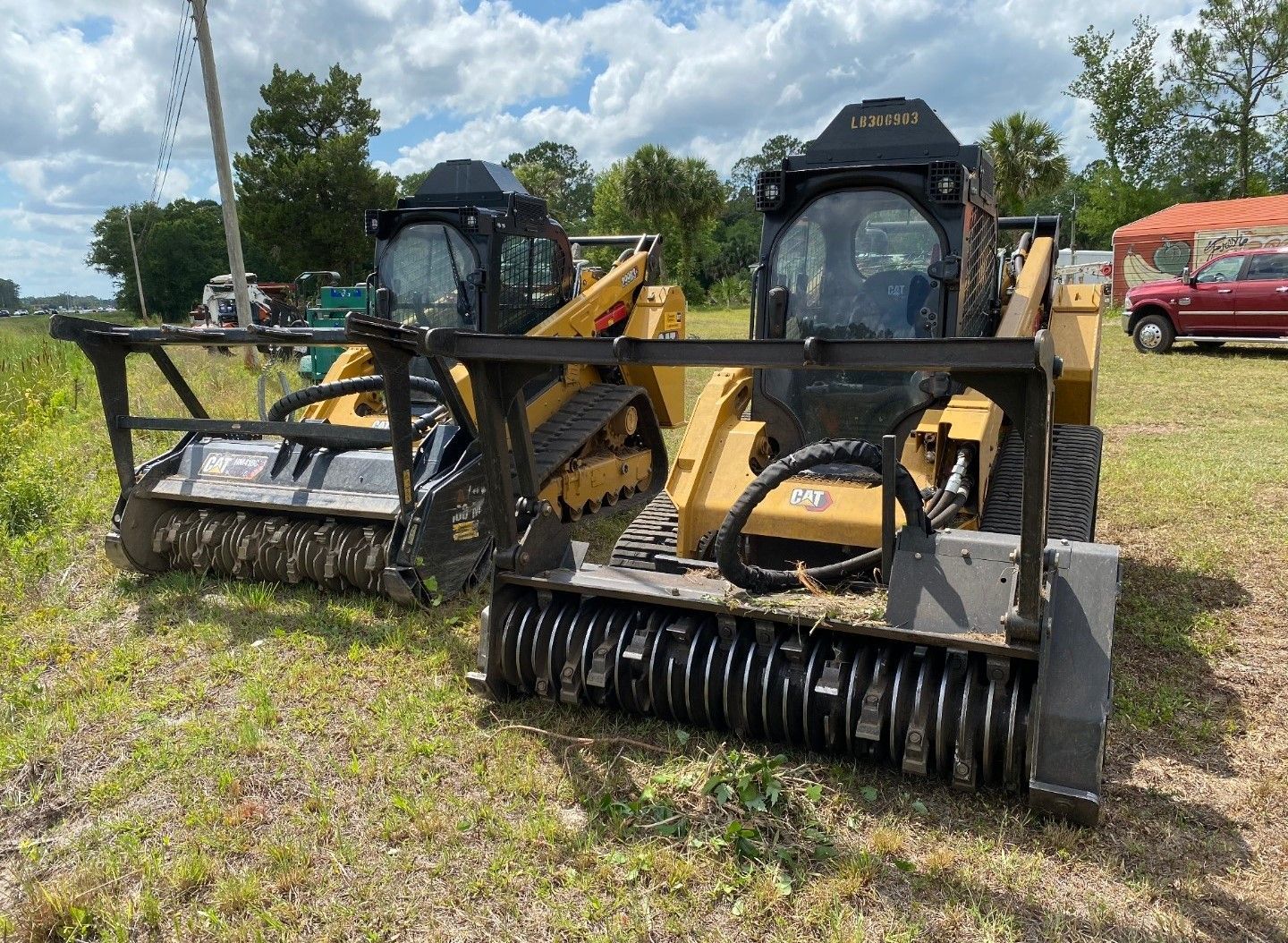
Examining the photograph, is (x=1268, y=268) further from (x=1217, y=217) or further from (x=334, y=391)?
(x=334, y=391)

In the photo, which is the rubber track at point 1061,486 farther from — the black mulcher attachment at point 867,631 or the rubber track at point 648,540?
the rubber track at point 648,540

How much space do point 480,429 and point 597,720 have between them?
1233mm

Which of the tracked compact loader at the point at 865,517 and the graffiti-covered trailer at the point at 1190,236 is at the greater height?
the graffiti-covered trailer at the point at 1190,236

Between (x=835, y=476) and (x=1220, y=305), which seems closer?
(x=835, y=476)

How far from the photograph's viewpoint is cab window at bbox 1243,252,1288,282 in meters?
14.8

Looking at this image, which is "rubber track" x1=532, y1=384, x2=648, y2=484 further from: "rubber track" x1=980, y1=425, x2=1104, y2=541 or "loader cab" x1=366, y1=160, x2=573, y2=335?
"rubber track" x1=980, y1=425, x2=1104, y2=541

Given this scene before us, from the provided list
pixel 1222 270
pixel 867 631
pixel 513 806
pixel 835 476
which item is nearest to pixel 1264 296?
pixel 1222 270

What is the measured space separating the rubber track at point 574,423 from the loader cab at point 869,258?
5.64 ft

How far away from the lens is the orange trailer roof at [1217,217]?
24.5 m

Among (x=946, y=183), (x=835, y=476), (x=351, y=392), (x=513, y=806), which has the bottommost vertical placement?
(x=513, y=806)

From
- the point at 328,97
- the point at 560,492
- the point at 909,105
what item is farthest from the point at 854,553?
the point at 328,97

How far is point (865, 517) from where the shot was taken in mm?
3924

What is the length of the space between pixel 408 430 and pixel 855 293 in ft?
7.30

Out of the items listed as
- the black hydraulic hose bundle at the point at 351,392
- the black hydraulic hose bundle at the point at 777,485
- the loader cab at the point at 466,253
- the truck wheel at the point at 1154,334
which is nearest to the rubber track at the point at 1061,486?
the black hydraulic hose bundle at the point at 777,485
